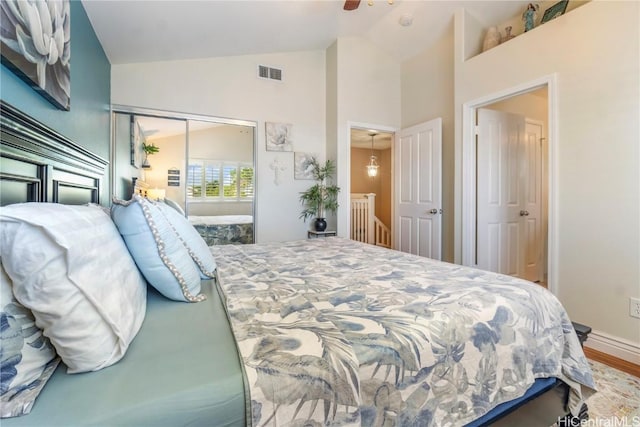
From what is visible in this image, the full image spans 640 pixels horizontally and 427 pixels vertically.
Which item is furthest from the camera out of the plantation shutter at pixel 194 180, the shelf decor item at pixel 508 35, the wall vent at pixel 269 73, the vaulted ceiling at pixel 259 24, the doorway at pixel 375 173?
the doorway at pixel 375 173

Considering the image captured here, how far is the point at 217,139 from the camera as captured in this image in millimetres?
3594

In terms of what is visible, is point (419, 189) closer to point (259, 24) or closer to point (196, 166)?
point (259, 24)

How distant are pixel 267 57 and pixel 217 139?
4.17 ft

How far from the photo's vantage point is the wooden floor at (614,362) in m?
1.90

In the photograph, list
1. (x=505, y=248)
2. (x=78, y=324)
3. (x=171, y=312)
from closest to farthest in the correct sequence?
1. (x=78, y=324)
2. (x=171, y=312)
3. (x=505, y=248)

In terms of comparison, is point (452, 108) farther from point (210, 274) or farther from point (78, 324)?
point (78, 324)

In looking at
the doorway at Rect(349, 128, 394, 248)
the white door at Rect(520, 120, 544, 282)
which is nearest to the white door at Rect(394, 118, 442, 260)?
the white door at Rect(520, 120, 544, 282)

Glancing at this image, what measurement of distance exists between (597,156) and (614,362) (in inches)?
58.5

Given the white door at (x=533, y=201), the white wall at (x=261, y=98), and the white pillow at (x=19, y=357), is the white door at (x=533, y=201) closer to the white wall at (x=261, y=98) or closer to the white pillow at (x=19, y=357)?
the white wall at (x=261, y=98)

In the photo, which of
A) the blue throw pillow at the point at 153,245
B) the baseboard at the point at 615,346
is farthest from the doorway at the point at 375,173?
the blue throw pillow at the point at 153,245

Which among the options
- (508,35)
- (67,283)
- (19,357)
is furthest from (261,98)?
(19,357)

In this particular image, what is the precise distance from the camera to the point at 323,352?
741 millimetres

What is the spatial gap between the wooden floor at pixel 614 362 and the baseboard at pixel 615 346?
0.11ft

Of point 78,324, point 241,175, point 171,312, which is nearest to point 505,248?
point 241,175
